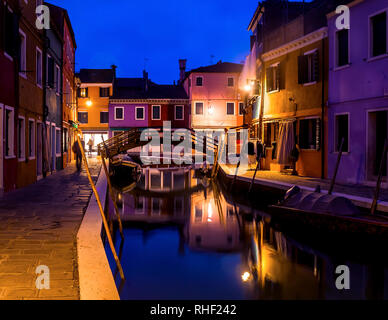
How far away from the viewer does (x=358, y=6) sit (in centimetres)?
1435

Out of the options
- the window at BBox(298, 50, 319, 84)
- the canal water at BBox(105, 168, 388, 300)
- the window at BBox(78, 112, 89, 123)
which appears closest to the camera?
the canal water at BBox(105, 168, 388, 300)

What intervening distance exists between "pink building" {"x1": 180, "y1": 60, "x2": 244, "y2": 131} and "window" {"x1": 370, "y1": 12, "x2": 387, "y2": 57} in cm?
2954

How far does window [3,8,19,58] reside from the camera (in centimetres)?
1155

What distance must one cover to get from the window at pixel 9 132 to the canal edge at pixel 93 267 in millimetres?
6039

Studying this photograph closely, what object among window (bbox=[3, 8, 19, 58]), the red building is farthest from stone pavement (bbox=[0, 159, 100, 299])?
window (bbox=[3, 8, 19, 58])

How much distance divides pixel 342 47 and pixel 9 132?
11.1m

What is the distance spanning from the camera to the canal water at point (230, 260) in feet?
18.2

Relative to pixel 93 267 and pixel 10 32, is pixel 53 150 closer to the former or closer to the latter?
pixel 10 32

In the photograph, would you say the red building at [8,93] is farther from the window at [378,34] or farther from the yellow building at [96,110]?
the yellow building at [96,110]

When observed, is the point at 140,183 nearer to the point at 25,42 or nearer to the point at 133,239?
the point at 25,42

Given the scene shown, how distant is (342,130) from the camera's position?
1565 centimetres

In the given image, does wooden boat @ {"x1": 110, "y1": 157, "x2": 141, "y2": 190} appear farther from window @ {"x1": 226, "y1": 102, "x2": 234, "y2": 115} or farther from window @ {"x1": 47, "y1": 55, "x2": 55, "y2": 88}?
window @ {"x1": 226, "y1": 102, "x2": 234, "y2": 115}
